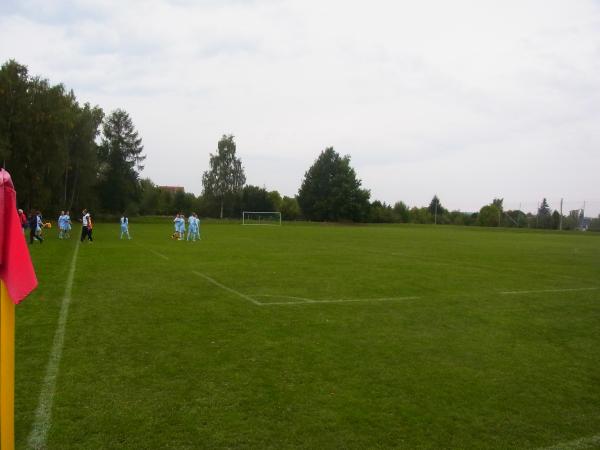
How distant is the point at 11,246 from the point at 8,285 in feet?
0.72

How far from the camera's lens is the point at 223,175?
281 feet

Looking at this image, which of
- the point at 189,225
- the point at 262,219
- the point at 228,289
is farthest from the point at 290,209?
the point at 228,289

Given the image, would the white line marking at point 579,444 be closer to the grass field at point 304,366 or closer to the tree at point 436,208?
the grass field at point 304,366

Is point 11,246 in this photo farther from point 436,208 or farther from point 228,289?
point 436,208

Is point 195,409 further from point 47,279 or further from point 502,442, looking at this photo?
point 47,279

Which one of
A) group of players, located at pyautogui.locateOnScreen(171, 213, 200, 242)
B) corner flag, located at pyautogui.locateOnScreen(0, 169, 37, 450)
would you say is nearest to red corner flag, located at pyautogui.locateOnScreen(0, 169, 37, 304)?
corner flag, located at pyautogui.locateOnScreen(0, 169, 37, 450)

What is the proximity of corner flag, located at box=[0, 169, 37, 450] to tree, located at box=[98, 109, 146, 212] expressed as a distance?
71485 millimetres

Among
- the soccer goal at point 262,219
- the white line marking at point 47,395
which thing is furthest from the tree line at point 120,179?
the white line marking at point 47,395

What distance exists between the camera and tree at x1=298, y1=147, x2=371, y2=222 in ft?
301

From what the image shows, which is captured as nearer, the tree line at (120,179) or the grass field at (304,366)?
the grass field at (304,366)

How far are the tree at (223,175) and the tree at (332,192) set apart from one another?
638 inches

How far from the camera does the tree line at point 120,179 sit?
44.2 meters

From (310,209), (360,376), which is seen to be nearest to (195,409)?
(360,376)

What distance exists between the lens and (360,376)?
596cm
